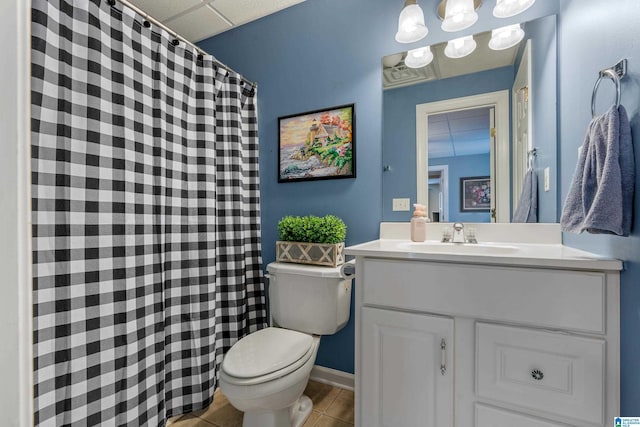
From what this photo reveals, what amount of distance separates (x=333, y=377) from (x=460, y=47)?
187 cm

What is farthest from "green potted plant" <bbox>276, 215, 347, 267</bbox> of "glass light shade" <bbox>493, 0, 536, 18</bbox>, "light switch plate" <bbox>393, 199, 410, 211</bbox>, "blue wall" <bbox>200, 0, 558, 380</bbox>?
"glass light shade" <bbox>493, 0, 536, 18</bbox>

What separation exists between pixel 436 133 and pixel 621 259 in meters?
0.91

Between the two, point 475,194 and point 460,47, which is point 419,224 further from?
point 460,47

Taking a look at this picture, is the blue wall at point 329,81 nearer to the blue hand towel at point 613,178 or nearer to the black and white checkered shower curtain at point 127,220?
the black and white checkered shower curtain at point 127,220

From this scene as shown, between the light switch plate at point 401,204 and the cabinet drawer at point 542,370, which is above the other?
the light switch plate at point 401,204

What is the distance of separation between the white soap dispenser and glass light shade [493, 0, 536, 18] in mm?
911

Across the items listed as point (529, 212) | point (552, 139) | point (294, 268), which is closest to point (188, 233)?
point (294, 268)

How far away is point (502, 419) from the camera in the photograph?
900mm

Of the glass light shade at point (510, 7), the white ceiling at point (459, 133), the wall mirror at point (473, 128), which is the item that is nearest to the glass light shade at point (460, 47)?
the wall mirror at point (473, 128)

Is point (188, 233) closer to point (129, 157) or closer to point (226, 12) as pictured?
point (129, 157)

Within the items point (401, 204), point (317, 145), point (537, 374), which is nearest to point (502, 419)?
point (537, 374)

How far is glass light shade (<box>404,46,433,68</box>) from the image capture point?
148cm

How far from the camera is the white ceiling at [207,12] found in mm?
1779

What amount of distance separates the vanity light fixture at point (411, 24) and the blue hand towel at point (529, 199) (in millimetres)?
817
